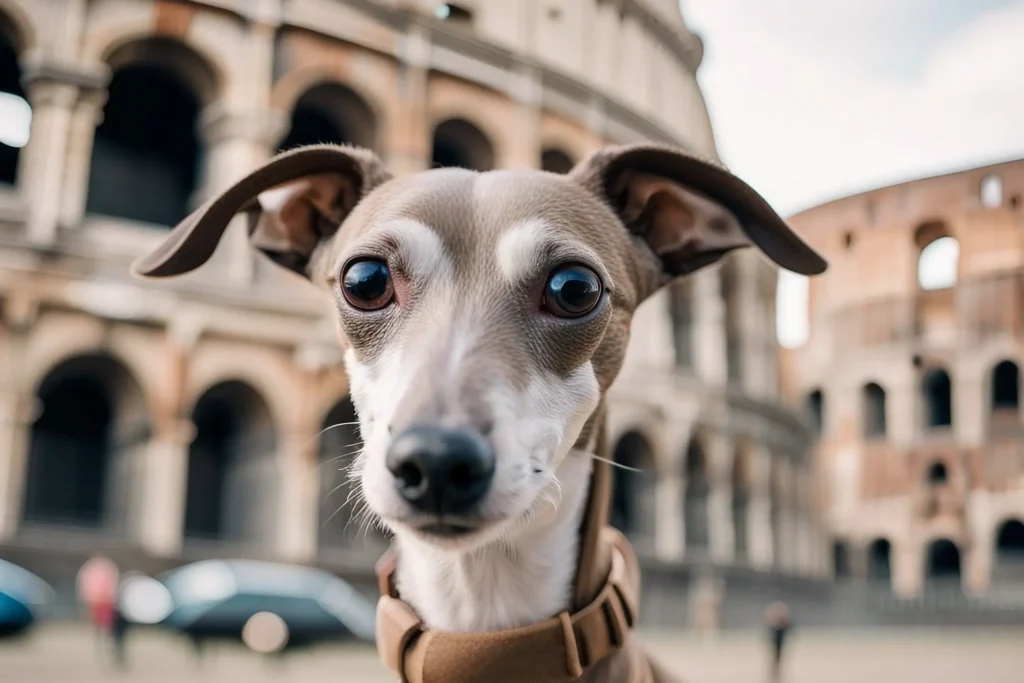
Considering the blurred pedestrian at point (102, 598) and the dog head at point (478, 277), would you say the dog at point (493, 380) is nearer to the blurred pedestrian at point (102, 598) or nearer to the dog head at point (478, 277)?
the dog head at point (478, 277)

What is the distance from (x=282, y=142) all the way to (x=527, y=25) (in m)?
6.53

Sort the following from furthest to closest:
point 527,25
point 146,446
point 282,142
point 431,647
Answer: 1. point 527,25
2. point 282,142
3. point 146,446
4. point 431,647

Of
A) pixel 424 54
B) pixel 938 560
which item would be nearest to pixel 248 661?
pixel 424 54

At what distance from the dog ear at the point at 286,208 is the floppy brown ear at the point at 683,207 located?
0.59m

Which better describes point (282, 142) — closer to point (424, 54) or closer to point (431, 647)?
point (424, 54)

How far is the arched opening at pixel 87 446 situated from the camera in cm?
1848

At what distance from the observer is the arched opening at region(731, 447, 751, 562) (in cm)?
2997

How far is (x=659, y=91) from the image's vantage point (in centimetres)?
2845

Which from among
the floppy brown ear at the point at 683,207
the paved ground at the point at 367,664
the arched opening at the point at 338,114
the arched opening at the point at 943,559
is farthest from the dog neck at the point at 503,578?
the arched opening at the point at 943,559

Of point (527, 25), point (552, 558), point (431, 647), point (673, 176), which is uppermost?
point (527, 25)

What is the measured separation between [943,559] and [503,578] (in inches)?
1808

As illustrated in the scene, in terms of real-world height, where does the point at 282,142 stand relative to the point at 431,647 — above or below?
above

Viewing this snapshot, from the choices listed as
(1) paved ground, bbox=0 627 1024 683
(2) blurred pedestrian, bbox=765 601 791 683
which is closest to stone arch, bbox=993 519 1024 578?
(1) paved ground, bbox=0 627 1024 683

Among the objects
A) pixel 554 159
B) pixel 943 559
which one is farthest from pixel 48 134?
pixel 943 559
